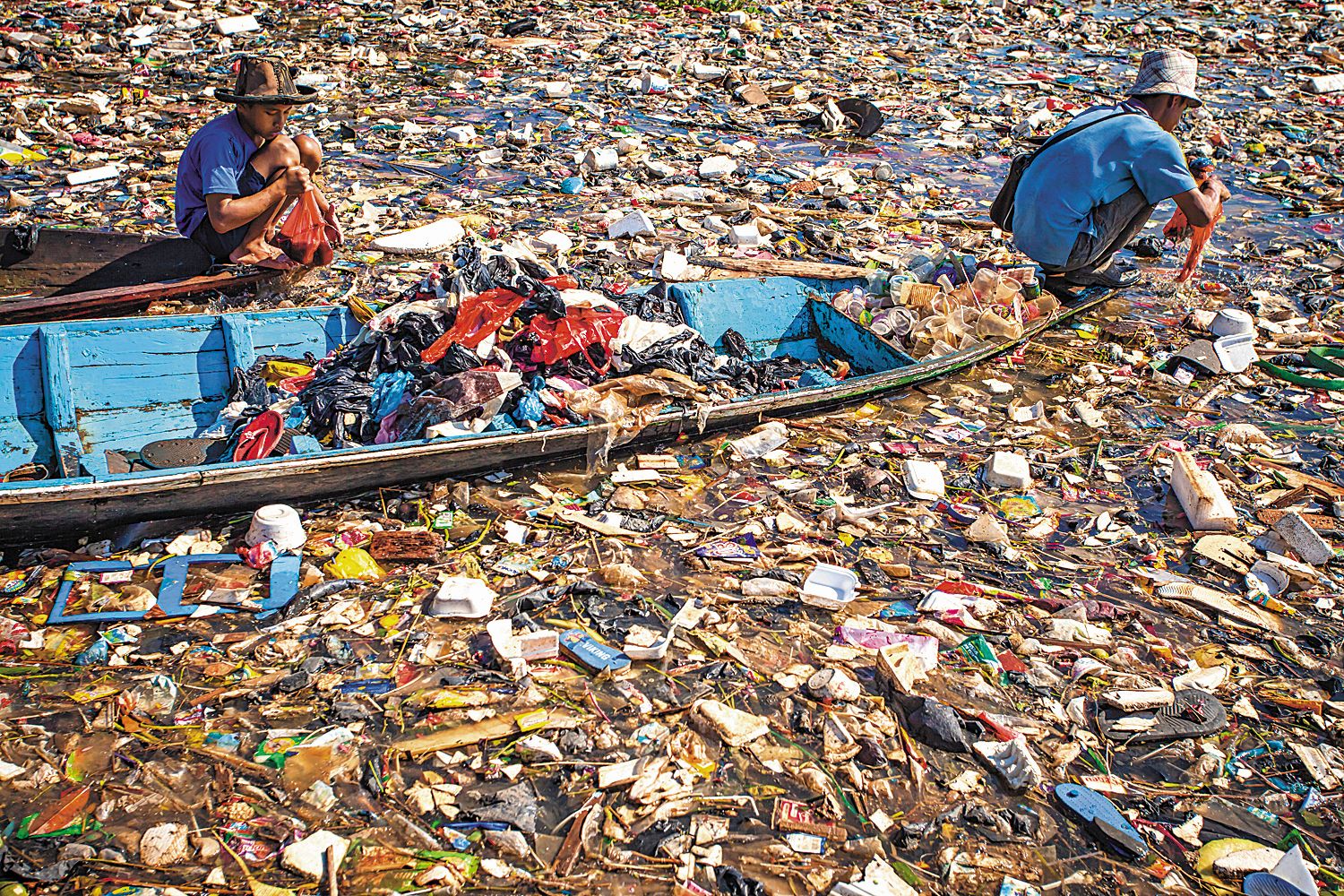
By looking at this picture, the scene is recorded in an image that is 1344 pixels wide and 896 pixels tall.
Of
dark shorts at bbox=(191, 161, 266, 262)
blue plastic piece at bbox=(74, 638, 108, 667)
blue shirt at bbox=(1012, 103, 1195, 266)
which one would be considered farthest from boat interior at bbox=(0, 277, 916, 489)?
blue shirt at bbox=(1012, 103, 1195, 266)

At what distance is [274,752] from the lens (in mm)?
3393

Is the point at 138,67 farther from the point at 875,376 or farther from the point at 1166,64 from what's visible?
the point at 1166,64

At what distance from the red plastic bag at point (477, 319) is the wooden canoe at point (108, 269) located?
1646mm

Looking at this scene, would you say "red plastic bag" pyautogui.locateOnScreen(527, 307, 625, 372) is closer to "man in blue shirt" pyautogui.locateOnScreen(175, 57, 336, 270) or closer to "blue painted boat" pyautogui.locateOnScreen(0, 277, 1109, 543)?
"blue painted boat" pyautogui.locateOnScreen(0, 277, 1109, 543)

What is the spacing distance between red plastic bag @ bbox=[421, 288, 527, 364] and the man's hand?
55.5 inches

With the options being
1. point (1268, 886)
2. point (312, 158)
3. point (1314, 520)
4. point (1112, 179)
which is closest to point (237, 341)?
point (312, 158)

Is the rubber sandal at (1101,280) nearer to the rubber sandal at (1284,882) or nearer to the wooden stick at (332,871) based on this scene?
the rubber sandal at (1284,882)

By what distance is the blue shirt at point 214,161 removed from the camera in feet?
18.3

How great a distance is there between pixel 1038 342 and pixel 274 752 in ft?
18.5

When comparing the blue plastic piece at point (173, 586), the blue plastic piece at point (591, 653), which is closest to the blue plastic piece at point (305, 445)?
the blue plastic piece at point (173, 586)

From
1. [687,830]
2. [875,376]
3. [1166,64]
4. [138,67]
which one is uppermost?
[1166,64]

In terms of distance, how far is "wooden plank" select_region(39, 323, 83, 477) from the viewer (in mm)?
4539

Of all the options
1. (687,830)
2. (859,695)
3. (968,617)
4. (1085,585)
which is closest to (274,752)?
(687,830)

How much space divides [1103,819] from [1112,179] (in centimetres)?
438
